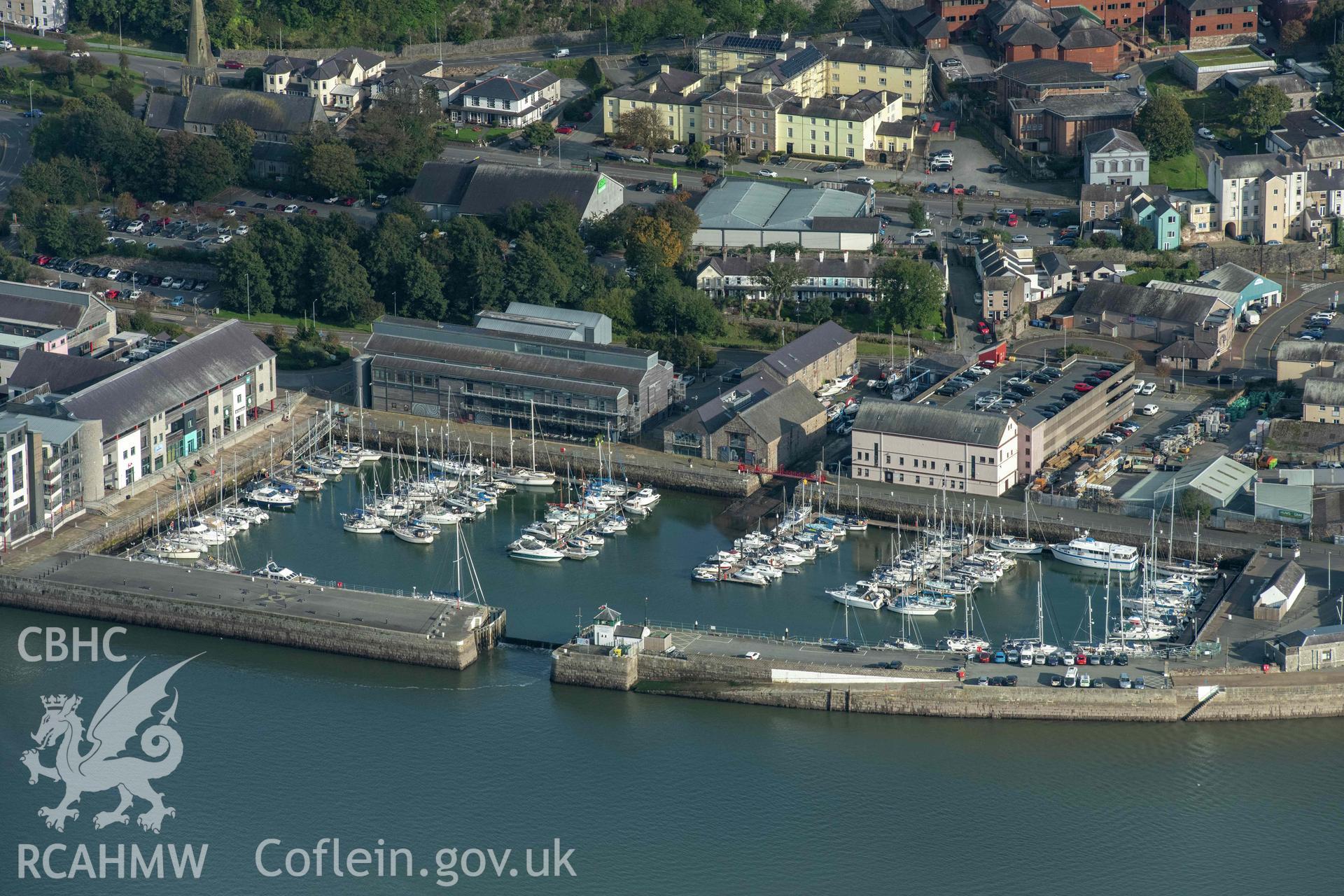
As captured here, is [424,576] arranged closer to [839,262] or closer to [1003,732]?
[1003,732]

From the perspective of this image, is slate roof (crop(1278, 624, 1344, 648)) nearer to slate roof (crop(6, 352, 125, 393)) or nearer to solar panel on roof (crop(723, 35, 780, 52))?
slate roof (crop(6, 352, 125, 393))

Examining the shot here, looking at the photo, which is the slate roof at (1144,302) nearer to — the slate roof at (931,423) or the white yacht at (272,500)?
the slate roof at (931,423)

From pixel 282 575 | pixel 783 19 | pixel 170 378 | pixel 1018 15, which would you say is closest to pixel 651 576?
pixel 282 575

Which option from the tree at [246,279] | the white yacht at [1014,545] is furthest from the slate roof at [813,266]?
the white yacht at [1014,545]


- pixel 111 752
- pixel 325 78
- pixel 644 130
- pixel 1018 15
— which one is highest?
pixel 1018 15

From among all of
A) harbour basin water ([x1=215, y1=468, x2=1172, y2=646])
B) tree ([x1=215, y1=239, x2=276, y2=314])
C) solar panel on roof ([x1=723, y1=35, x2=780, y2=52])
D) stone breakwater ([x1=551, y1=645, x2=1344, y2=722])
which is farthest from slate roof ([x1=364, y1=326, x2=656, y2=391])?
Result: solar panel on roof ([x1=723, y1=35, x2=780, y2=52])

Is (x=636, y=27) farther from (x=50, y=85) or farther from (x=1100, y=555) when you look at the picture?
(x=1100, y=555)
